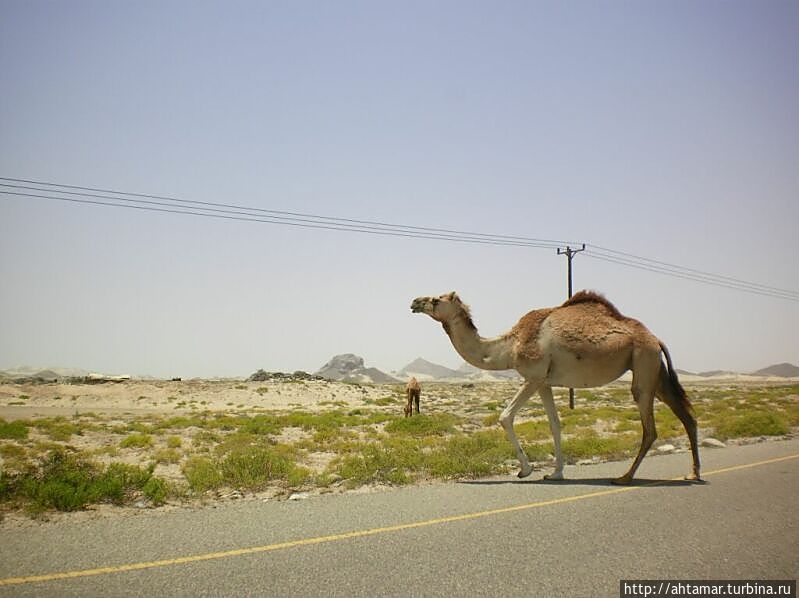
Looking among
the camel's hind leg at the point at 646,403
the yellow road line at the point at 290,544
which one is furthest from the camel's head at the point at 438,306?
the yellow road line at the point at 290,544

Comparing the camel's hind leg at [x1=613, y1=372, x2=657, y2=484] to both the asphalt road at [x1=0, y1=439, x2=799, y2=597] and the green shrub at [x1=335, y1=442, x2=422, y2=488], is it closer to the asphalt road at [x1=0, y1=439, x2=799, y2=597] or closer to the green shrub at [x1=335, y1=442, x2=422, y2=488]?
the asphalt road at [x1=0, y1=439, x2=799, y2=597]

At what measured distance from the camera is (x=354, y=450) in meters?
17.3

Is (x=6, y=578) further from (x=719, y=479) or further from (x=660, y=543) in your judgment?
(x=719, y=479)

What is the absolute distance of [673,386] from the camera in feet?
36.6

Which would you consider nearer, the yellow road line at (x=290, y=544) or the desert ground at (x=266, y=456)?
the yellow road line at (x=290, y=544)

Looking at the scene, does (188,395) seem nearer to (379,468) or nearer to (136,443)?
(136,443)

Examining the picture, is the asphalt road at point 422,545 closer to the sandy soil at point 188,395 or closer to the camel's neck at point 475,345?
the camel's neck at point 475,345

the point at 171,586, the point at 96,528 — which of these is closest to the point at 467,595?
the point at 171,586

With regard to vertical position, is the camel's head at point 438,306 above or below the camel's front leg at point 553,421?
→ above

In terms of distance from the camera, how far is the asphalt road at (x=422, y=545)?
502 cm

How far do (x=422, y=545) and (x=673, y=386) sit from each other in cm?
707

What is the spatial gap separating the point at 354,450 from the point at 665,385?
927 cm

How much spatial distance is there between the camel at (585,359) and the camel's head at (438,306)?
3.63ft

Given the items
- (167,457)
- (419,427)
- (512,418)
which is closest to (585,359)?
(512,418)
